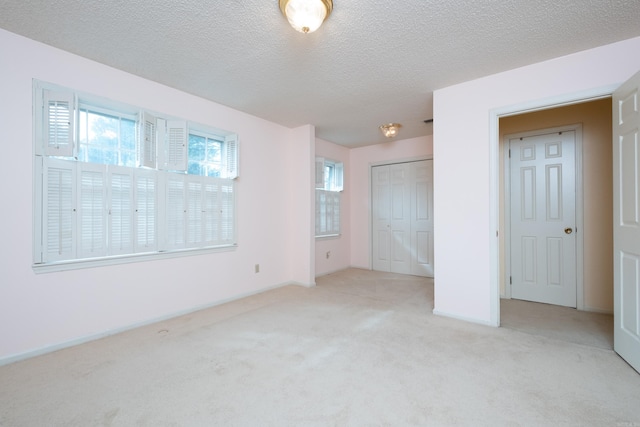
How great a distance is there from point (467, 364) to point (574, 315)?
6.71 ft

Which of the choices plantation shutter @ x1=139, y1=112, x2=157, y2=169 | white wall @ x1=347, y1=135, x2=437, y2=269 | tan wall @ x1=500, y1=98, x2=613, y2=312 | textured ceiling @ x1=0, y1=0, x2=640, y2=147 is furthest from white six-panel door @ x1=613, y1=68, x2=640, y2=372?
plantation shutter @ x1=139, y1=112, x2=157, y2=169

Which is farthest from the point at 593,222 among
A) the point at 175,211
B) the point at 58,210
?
the point at 58,210

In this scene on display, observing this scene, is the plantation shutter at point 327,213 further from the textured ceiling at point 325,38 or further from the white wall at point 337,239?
the textured ceiling at point 325,38

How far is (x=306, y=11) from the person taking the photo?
1.76m

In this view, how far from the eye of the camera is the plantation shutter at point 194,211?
3.25 meters

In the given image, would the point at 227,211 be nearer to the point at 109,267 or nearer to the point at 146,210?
the point at 146,210

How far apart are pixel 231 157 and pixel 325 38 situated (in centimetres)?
204

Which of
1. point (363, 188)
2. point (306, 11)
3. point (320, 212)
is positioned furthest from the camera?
point (363, 188)

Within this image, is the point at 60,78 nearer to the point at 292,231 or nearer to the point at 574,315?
the point at 292,231

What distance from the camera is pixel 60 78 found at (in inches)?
93.9

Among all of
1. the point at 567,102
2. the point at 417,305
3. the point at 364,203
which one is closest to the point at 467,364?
the point at 417,305

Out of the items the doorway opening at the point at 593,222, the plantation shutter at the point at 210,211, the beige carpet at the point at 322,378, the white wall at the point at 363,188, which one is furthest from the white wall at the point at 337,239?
the doorway opening at the point at 593,222

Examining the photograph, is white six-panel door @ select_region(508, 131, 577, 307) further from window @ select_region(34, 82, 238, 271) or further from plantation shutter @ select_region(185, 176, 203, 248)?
plantation shutter @ select_region(185, 176, 203, 248)

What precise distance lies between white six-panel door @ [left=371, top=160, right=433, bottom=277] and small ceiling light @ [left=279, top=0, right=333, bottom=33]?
3.86 metres
